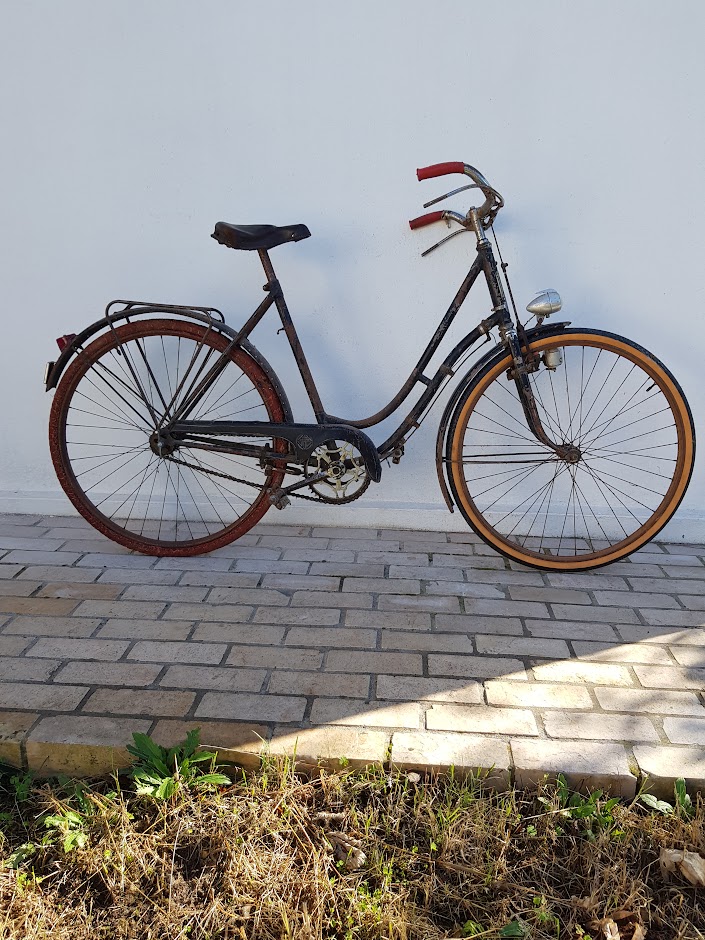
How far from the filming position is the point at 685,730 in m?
2.01

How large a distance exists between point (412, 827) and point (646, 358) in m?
1.89

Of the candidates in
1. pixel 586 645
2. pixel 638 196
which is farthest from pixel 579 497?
pixel 638 196

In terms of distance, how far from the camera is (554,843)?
1.72 metres

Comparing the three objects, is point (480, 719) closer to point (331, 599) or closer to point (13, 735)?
point (331, 599)

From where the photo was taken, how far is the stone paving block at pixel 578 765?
1831mm

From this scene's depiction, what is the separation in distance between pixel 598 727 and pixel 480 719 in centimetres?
31

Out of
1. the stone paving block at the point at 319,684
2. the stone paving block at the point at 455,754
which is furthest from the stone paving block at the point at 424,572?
the stone paving block at the point at 455,754

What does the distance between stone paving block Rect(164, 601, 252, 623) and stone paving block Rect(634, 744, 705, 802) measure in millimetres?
1308

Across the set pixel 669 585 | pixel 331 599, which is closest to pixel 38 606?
pixel 331 599

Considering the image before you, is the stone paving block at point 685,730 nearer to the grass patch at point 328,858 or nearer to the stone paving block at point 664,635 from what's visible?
the grass patch at point 328,858

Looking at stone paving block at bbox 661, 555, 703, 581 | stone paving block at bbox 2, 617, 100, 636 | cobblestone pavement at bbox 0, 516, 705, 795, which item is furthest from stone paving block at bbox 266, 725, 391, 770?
stone paving block at bbox 661, 555, 703, 581

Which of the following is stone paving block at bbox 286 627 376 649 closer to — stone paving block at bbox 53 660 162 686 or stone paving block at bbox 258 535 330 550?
stone paving block at bbox 53 660 162 686

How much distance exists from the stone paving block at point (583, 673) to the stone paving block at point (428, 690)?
0.73ft

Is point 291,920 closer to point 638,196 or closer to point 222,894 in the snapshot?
point 222,894
